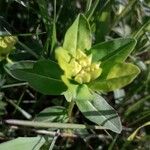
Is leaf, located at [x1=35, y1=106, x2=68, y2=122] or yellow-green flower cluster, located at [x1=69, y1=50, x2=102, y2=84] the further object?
leaf, located at [x1=35, y1=106, x2=68, y2=122]

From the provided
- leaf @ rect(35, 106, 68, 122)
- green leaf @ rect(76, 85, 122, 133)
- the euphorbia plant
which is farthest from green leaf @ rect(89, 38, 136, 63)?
leaf @ rect(35, 106, 68, 122)

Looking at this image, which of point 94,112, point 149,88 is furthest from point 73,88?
point 149,88

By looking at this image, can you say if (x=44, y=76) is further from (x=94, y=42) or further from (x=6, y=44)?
(x=94, y=42)

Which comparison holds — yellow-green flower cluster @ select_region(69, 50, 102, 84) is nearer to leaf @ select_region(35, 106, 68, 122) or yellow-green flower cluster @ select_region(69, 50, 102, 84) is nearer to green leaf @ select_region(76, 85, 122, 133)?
green leaf @ select_region(76, 85, 122, 133)

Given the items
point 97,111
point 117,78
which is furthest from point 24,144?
point 117,78

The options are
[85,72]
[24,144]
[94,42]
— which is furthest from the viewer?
[94,42]

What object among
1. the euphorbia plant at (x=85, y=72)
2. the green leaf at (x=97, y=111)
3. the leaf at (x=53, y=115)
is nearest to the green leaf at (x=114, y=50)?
the euphorbia plant at (x=85, y=72)

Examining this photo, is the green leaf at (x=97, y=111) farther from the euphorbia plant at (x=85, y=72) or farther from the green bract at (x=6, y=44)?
the green bract at (x=6, y=44)

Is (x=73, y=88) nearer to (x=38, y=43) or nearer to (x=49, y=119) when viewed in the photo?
(x=49, y=119)
